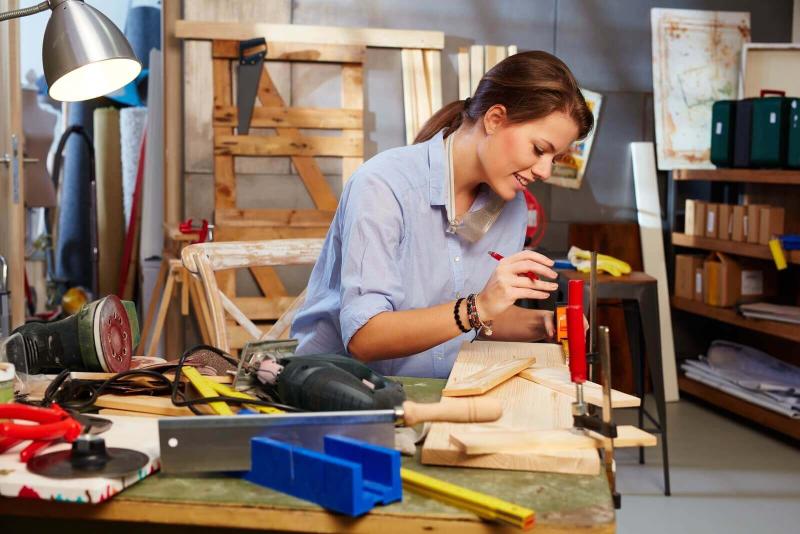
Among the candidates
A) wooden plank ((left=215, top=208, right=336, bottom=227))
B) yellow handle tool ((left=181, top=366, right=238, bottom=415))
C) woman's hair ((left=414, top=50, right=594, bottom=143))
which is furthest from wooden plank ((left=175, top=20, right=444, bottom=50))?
yellow handle tool ((left=181, top=366, right=238, bottom=415))

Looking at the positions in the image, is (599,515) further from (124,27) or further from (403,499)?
(124,27)

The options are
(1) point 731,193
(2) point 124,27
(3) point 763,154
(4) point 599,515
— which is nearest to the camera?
A: (4) point 599,515

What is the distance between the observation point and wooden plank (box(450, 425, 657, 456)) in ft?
3.72

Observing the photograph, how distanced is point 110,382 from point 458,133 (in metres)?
1.04

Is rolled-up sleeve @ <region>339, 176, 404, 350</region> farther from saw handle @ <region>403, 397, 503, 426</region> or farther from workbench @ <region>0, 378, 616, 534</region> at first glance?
workbench @ <region>0, 378, 616, 534</region>

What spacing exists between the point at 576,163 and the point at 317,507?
4.29 meters

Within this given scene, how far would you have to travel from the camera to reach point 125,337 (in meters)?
1.62

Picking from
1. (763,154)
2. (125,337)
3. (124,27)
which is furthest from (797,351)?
(124,27)

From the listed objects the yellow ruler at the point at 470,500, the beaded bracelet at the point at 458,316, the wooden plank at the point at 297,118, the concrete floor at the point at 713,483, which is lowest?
the concrete floor at the point at 713,483

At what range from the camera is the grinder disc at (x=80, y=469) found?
105 centimetres

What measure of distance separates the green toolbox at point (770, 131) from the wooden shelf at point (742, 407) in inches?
45.7

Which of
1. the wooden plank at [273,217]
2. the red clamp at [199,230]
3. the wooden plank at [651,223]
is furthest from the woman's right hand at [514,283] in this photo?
the wooden plank at [651,223]

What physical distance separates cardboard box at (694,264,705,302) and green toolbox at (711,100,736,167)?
0.56 m

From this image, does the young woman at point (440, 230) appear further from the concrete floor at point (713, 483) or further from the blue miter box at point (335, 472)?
the concrete floor at point (713, 483)
